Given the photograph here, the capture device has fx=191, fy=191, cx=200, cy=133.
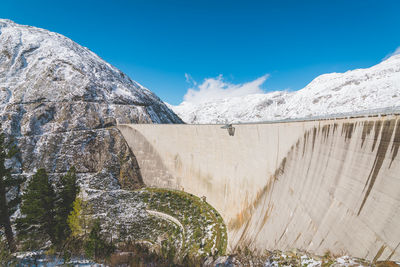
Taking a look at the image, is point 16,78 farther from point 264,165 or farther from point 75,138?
point 264,165

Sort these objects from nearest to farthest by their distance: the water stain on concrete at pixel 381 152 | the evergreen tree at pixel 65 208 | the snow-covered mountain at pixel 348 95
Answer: the water stain on concrete at pixel 381 152 < the evergreen tree at pixel 65 208 < the snow-covered mountain at pixel 348 95

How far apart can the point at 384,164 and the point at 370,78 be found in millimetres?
194968

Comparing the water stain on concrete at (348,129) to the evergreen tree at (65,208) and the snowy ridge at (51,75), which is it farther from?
the snowy ridge at (51,75)

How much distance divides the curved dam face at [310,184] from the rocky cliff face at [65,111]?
2362cm

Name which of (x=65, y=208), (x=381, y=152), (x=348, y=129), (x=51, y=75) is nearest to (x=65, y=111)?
(x=51, y=75)

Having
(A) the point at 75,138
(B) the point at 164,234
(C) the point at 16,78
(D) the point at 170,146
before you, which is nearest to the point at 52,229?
(B) the point at 164,234

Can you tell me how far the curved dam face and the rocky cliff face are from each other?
2362 cm

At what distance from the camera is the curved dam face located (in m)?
8.85

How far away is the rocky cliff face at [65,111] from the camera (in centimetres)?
4041

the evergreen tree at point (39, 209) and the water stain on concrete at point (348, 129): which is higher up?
the water stain on concrete at point (348, 129)

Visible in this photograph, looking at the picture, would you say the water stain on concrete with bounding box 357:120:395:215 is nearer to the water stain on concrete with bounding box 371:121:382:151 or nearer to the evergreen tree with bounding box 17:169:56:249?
the water stain on concrete with bounding box 371:121:382:151

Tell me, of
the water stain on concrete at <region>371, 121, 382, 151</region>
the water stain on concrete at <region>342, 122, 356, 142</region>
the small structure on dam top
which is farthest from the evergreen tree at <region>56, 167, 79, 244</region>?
the water stain on concrete at <region>371, 121, 382, 151</region>

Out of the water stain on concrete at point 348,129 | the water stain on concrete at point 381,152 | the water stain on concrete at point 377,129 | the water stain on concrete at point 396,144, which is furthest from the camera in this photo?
the water stain on concrete at point 348,129

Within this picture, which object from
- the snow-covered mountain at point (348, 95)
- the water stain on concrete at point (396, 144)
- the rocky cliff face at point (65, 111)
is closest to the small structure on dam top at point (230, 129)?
the water stain on concrete at point (396, 144)
